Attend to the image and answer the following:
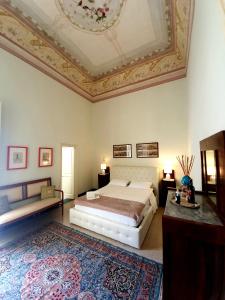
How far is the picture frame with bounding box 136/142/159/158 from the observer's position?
4.80 m

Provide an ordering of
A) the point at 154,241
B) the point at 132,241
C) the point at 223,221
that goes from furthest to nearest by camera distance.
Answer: the point at 154,241 < the point at 132,241 < the point at 223,221

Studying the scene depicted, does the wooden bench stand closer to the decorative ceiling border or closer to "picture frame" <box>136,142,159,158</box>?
"picture frame" <box>136,142,159,158</box>

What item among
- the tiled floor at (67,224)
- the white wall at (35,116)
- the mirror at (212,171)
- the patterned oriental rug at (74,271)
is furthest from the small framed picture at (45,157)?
the mirror at (212,171)

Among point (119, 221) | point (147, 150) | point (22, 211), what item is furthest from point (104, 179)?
point (22, 211)

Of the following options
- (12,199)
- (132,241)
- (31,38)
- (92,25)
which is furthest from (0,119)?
(132,241)

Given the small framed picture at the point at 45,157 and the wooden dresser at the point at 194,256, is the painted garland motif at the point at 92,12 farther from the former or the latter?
the wooden dresser at the point at 194,256

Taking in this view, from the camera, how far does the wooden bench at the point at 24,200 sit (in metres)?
2.82

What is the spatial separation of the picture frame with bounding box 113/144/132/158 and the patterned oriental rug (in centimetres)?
326

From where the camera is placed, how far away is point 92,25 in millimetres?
3293

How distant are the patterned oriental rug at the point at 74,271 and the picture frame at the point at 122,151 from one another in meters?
3.26

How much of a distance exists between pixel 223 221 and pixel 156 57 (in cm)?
489

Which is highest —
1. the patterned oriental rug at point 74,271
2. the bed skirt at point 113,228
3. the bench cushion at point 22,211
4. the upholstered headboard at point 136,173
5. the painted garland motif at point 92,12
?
the painted garland motif at point 92,12

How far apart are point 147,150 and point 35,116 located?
374 cm

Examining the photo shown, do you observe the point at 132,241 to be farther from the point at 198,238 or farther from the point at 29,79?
the point at 29,79
